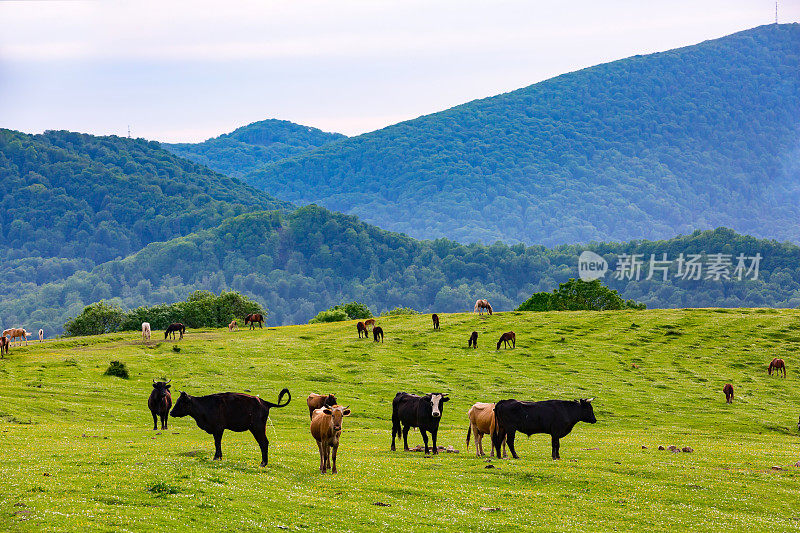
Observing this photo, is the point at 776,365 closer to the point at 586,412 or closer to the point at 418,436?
the point at 418,436

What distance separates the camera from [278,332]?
9038 cm

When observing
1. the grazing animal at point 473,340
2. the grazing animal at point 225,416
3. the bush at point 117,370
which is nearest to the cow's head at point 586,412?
the grazing animal at point 225,416

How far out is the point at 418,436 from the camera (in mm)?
37344

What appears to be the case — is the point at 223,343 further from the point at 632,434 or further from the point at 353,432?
the point at 632,434

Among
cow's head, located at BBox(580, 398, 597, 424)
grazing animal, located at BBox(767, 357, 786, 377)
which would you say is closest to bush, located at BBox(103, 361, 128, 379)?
cow's head, located at BBox(580, 398, 597, 424)

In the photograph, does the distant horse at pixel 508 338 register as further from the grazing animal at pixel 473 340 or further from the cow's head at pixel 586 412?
the cow's head at pixel 586 412

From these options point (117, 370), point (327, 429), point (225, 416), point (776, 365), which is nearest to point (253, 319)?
point (117, 370)

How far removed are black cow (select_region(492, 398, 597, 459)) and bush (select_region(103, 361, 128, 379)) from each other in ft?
126

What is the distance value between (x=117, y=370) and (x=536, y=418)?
Answer: 40538mm

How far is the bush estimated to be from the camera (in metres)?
56.6

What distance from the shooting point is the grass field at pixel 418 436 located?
62.1 feet

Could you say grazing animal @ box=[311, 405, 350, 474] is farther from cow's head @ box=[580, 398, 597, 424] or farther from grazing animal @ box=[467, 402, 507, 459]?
cow's head @ box=[580, 398, 597, 424]

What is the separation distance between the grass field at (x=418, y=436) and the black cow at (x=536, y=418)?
3.86ft

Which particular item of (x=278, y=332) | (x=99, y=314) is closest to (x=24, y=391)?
(x=278, y=332)
